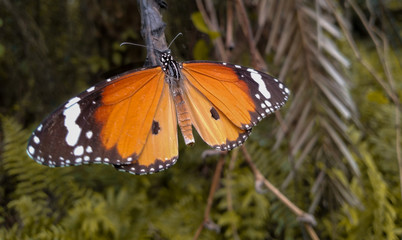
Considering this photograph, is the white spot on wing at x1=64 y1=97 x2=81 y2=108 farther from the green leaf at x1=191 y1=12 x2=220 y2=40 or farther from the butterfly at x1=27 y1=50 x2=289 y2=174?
the green leaf at x1=191 y1=12 x2=220 y2=40

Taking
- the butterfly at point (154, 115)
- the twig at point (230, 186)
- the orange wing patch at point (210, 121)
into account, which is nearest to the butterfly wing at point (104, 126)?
the butterfly at point (154, 115)

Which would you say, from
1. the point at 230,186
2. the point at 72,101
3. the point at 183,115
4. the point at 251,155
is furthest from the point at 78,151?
the point at 251,155

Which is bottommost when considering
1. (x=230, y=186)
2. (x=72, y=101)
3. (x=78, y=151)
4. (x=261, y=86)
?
(x=230, y=186)

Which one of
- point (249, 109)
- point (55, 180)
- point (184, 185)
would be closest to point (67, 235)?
point (55, 180)

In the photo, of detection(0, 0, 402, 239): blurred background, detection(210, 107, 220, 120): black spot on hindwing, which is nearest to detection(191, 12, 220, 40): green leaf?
detection(0, 0, 402, 239): blurred background

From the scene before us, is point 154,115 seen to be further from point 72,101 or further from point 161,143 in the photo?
point 72,101

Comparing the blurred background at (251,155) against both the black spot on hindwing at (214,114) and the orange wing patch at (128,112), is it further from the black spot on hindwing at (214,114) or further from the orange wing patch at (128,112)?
the black spot on hindwing at (214,114)

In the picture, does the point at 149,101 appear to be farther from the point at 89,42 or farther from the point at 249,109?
the point at 89,42
